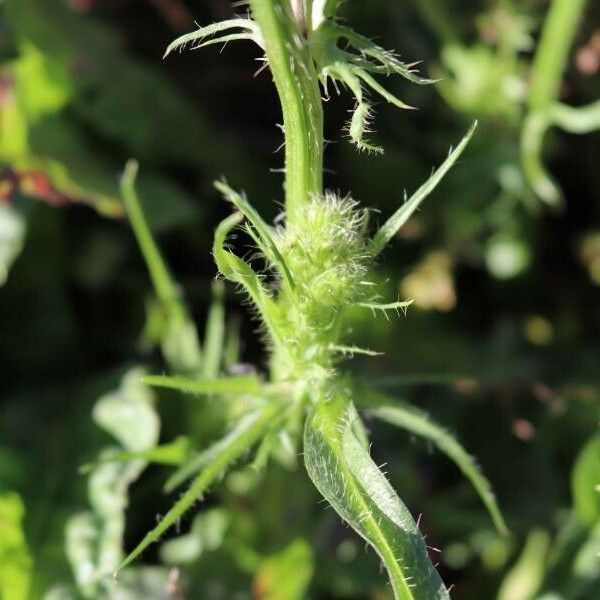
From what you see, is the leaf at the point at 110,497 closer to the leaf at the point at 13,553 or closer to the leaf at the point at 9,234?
the leaf at the point at 13,553

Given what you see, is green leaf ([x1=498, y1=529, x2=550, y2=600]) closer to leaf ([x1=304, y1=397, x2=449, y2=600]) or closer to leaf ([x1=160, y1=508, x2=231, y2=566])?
leaf ([x1=160, y1=508, x2=231, y2=566])

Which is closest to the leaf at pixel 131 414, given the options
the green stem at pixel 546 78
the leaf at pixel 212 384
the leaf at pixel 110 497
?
the leaf at pixel 110 497

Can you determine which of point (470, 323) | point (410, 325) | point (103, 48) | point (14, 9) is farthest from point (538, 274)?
point (14, 9)

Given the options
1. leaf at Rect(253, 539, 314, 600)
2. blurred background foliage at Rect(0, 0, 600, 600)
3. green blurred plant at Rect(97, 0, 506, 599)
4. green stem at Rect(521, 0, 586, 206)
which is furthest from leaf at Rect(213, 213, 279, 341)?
green stem at Rect(521, 0, 586, 206)

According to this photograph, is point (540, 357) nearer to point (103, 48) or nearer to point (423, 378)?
point (423, 378)

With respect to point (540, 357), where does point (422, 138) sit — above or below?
above
